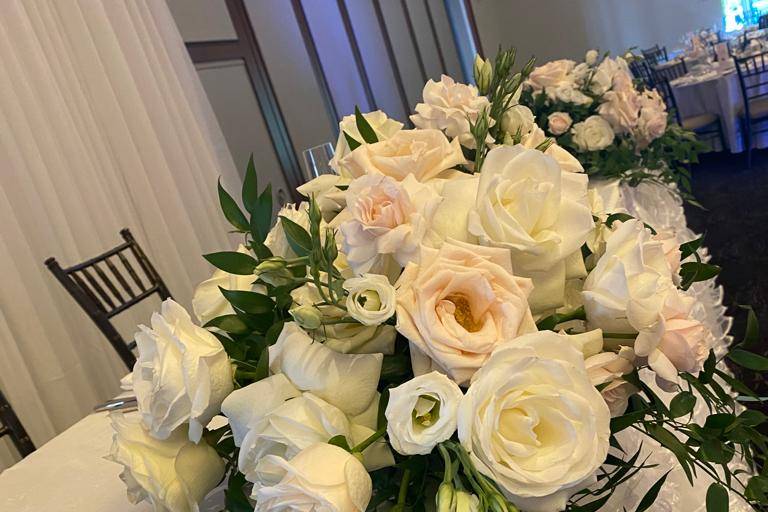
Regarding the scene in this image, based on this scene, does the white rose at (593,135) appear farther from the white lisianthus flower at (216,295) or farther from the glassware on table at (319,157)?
the white lisianthus flower at (216,295)

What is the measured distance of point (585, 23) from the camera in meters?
8.77

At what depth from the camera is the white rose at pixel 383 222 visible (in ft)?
1.32

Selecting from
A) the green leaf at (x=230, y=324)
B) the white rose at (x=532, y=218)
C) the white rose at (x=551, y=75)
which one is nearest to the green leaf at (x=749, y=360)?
the white rose at (x=532, y=218)

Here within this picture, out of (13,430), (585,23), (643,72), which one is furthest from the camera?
(585,23)

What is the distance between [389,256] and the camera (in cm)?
43

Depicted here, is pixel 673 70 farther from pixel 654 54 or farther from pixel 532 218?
pixel 532 218

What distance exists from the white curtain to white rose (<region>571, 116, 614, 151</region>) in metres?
1.91

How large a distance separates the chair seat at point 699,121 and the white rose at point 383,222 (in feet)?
17.8

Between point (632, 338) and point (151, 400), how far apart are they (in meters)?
0.32

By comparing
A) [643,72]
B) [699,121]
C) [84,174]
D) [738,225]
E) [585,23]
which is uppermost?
[585,23]

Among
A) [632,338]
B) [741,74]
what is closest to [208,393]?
[632,338]

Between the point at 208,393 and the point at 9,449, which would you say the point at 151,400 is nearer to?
the point at 208,393

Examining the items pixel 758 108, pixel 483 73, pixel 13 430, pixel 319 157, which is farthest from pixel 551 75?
pixel 758 108

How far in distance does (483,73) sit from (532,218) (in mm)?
249
